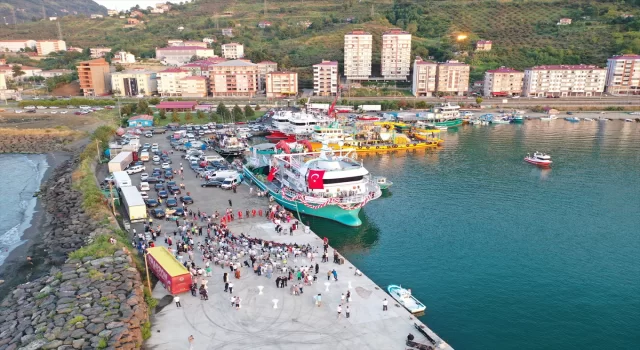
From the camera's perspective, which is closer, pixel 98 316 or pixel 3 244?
pixel 98 316

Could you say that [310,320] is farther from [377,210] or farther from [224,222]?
[377,210]

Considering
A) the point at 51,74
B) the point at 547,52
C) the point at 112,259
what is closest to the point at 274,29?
the point at 51,74

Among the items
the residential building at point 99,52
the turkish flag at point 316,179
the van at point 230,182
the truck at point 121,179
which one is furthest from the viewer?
the residential building at point 99,52

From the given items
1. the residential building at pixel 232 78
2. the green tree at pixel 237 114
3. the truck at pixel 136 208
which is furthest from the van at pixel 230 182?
the residential building at pixel 232 78

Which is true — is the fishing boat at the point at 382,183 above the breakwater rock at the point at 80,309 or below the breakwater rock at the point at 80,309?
below

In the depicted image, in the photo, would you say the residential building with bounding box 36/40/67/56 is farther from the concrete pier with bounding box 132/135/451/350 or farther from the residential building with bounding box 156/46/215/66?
the concrete pier with bounding box 132/135/451/350

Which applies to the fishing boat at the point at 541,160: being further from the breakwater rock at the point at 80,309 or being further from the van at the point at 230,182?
the breakwater rock at the point at 80,309
